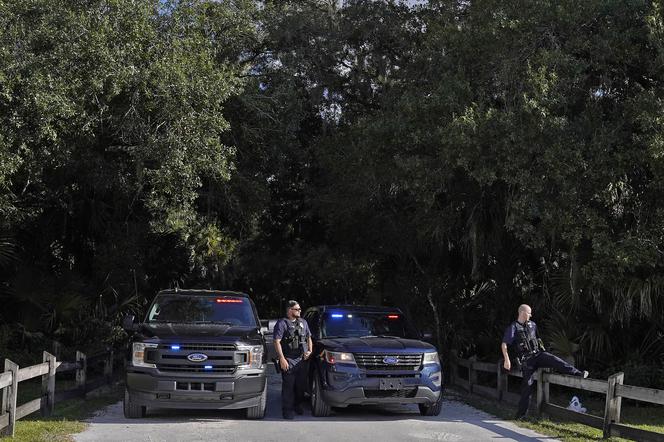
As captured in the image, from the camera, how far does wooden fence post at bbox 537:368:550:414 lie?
11.5m

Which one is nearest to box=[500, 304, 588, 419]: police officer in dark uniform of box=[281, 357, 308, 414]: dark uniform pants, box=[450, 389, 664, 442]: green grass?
box=[450, 389, 664, 442]: green grass

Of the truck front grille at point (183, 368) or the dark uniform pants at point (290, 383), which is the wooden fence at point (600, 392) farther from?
the truck front grille at point (183, 368)

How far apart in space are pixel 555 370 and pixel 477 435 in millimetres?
2399

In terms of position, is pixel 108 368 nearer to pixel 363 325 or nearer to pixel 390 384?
pixel 363 325

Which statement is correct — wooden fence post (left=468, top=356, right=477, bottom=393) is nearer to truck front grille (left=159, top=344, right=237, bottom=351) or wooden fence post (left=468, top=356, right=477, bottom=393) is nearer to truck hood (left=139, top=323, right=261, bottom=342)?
truck hood (left=139, top=323, right=261, bottom=342)

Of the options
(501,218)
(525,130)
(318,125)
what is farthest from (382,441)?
(318,125)

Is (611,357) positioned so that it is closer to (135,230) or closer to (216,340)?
(216,340)

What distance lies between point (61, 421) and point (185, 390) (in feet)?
5.94

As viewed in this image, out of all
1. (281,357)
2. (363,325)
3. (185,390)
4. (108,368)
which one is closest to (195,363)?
(185,390)

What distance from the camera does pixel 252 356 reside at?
10.8 metres

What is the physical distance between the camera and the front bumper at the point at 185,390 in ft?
33.9

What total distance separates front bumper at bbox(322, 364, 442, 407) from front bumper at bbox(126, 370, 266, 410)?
1.31 m

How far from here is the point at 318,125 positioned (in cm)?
2248

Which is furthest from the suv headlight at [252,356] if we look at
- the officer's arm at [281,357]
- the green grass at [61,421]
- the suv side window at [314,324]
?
the green grass at [61,421]
